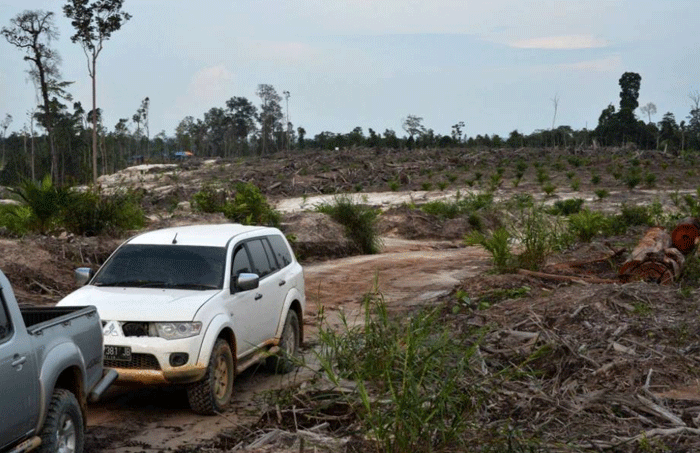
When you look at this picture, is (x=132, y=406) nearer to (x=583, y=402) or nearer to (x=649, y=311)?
(x=583, y=402)

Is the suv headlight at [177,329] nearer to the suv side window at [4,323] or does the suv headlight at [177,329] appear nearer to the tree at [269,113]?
the suv side window at [4,323]

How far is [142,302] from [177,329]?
0.52 meters

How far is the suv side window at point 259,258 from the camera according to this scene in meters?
9.81

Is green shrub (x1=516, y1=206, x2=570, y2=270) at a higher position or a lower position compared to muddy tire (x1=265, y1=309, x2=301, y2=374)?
higher

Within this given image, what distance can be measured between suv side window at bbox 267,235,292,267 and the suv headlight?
2.52 meters

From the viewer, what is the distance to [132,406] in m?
8.69

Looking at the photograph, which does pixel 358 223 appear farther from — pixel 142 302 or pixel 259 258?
pixel 142 302

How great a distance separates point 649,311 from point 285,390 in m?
4.70

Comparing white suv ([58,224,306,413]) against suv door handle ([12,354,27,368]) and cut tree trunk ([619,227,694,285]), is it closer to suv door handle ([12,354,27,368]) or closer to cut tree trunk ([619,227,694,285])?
suv door handle ([12,354,27,368])

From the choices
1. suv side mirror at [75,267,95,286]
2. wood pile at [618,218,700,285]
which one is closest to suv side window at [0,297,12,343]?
suv side mirror at [75,267,95,286]

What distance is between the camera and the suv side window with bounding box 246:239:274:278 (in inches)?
386

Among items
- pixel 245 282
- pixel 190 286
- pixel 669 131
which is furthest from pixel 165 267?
pixel 669 131

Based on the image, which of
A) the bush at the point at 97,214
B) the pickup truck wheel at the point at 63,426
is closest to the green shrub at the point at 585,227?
the bush at the point at 97,214

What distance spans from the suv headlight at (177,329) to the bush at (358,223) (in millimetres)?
16413
